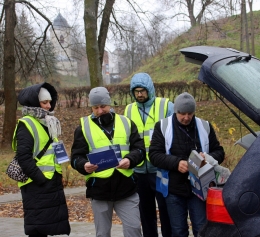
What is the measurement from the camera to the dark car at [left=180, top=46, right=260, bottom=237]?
2.95 meters

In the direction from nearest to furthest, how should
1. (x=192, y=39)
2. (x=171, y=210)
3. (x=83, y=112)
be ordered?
(x=171, y=210), (x=83, y=112), (x=192, y=39)

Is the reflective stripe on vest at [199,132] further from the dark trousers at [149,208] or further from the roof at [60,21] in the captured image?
the roof at [60,21]

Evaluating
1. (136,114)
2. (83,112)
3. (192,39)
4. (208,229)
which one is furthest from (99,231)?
(192,39)

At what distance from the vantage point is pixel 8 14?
16.0 m

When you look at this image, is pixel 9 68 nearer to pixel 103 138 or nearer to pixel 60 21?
pixel 60 21

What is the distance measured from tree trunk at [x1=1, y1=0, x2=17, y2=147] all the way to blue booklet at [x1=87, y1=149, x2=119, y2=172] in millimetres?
12329

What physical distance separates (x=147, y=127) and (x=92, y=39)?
6699 mm

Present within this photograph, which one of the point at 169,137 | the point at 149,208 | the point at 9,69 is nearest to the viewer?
the point at 169,137

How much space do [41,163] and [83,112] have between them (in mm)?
19429

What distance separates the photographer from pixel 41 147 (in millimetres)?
4770

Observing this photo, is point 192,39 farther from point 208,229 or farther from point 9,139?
point 208,229

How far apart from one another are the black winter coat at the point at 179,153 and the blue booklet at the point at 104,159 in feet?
1.26

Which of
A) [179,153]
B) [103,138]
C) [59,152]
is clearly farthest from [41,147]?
[179,153]

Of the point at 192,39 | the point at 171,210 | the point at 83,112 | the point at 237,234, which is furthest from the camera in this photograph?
the point at 192,39
